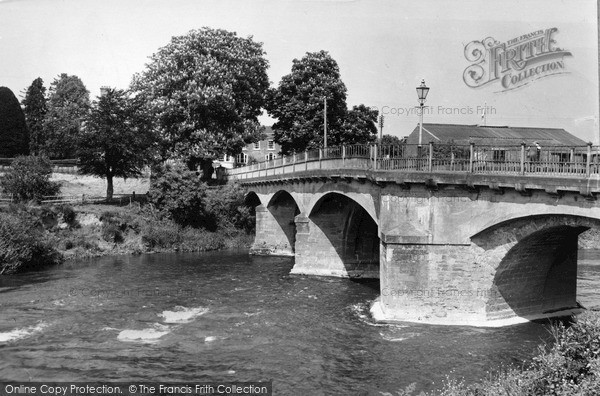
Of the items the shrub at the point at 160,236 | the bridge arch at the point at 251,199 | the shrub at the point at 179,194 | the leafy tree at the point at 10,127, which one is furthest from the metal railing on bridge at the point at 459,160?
the leafy tree at the point at 10,127

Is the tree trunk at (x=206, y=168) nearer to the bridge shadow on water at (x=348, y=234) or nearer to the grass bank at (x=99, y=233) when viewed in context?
the grass bank at (x=99, y=233)

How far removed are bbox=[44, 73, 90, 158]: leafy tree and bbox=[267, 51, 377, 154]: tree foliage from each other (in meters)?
18.1

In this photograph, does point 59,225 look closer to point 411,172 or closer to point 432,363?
point 411,172

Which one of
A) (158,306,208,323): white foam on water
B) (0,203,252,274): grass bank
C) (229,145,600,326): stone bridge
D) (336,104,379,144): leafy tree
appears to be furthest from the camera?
(336,104,379,144): leafy tree

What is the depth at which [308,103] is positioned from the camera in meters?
51.4

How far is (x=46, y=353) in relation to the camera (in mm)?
17766

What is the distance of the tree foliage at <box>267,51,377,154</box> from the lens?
51250 millimetres

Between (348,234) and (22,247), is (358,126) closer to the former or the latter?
(348,234)

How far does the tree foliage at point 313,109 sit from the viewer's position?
2018 inches

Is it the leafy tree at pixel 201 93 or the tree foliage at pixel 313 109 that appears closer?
the leafy tree at pixel 201 93

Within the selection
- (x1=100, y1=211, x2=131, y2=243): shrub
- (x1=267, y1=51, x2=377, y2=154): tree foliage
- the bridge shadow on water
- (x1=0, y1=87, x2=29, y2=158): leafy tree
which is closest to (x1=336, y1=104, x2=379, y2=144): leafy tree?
(x1=267, y1=51, x2=377, y2=154): tree foliage

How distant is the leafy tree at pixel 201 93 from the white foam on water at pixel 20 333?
2775 cm

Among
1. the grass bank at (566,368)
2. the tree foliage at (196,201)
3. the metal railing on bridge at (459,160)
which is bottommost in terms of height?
the grass bank at (566,368)

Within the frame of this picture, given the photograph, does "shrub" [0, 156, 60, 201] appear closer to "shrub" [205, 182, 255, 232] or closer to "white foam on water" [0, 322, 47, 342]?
"shrub" [205, 182, 255, 232]
